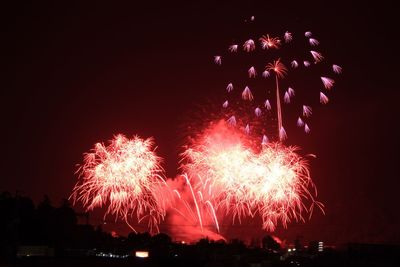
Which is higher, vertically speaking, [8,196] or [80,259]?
[8,196]

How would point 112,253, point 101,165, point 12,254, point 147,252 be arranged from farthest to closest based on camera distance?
point 112,253, point 147,252, point 101,165, point 12,254

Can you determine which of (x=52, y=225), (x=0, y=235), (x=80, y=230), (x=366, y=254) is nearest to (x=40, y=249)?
(x=0, y=235)

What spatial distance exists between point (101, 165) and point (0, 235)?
11175mm

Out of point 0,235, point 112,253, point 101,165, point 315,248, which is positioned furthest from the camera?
point 315,248

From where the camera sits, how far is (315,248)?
7800cm

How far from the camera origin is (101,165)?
4184 centimetres

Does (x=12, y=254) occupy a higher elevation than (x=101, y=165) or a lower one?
lower

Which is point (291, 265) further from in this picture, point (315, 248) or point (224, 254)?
point (315, 248)

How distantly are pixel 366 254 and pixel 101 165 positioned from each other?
22766 mm

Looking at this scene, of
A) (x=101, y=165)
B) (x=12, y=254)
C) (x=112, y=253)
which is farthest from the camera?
(x=112, y=253)

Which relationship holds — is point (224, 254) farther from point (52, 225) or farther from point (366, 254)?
point (52, 225)

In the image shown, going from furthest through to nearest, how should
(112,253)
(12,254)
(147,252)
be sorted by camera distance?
(112,253) → (147,252) → (12,254)

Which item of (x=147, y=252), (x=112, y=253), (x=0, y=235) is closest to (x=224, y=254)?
(x=147, y=252)

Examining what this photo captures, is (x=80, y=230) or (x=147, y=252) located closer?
(x=147, y=252)
